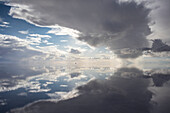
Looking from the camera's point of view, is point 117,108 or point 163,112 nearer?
point 163,112

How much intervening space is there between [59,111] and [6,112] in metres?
8.40

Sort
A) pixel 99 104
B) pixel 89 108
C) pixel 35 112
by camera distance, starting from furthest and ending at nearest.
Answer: pixel 99 104 → pixel 89 108 → pixel 35 112

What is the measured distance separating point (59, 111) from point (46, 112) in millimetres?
2044

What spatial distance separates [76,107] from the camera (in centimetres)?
2144

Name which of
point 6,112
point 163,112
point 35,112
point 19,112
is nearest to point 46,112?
point 35,112

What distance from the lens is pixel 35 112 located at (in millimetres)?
18953

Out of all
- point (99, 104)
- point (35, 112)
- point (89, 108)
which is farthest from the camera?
point (99, 104)

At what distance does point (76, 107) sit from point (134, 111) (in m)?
9.91

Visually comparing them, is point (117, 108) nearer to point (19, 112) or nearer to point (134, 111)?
point (134, 111)

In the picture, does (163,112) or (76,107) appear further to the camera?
(76,107)

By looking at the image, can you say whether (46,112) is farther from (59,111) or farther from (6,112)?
(6,112)

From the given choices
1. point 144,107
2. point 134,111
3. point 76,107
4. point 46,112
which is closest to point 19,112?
point 46,112

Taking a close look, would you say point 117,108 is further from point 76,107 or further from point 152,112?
point 76,107

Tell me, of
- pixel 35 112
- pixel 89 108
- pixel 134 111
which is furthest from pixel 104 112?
pixel 35 112
